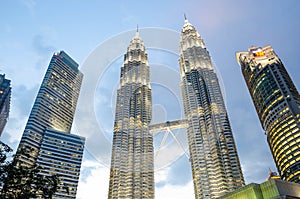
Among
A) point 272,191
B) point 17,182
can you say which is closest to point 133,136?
point 272,191

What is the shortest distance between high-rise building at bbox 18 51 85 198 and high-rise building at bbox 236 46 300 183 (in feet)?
331

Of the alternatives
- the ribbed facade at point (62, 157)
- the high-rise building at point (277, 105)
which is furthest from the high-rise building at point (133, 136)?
the high-rise building at point (277, 105)

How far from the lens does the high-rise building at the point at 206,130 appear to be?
105m

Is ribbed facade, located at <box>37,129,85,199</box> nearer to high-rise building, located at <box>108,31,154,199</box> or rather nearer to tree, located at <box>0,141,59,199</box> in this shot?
high-rise building, located at <box>108,31,154,199</box>

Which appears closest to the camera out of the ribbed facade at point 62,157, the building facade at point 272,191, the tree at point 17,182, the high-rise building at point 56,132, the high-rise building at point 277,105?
the tree at point 17,182

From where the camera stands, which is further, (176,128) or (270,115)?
(176,128)

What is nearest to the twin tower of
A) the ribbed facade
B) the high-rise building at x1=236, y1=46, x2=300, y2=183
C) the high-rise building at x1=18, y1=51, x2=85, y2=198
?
the high-rise building at x1=236, y1=46, x2=300, y2=183

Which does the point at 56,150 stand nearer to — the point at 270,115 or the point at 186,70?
the point at 186,70

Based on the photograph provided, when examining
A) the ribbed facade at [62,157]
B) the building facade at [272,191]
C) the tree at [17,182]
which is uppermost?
the ribbed facade at [62,157]

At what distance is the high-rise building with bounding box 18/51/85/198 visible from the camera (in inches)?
5074

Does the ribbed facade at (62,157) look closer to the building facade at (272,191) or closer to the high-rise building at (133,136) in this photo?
the high-rise building at (133,136)

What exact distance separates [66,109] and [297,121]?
14526 centimetres

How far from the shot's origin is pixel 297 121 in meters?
104

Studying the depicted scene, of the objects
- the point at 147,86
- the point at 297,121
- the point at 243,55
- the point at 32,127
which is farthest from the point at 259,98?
the point at 32,127
